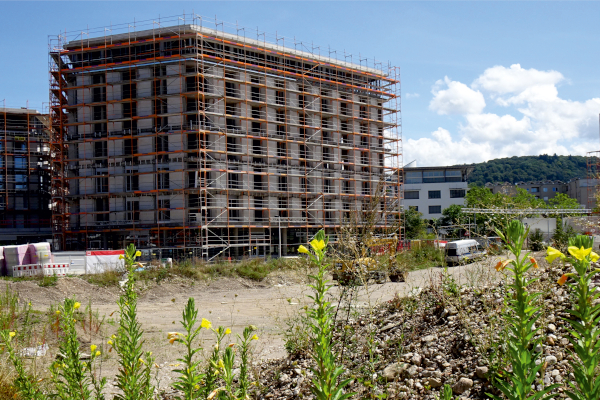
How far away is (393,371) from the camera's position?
18.7ft

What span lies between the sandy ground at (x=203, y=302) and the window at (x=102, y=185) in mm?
19366

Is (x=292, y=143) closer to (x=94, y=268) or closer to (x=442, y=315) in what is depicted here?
(x=94, y=268)

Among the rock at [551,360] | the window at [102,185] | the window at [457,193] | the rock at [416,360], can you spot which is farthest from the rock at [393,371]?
the window at [457,193]

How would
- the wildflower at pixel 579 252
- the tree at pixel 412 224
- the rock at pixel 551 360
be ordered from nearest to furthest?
the wildflower at pixel 579 252
the rock at pixel 551 360
the tree at pixel 412 224

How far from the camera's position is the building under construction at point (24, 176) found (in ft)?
169

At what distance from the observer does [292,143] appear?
43.8 meters

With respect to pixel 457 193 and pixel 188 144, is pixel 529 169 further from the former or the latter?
pixel 188 144

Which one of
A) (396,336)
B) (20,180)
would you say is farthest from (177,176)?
(396,336)

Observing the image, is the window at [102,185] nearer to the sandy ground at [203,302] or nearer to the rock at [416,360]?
the sandy ground at [203,302]

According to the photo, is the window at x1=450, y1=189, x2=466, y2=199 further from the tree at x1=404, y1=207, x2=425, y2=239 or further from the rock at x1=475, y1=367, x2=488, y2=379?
the rock at x1=475, y1=367, x2=488, y2=379

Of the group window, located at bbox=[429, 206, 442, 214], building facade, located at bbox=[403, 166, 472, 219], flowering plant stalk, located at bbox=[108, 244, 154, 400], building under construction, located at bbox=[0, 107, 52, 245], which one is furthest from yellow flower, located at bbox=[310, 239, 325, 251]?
window, located at bbox=[429, 206, 442, 214]

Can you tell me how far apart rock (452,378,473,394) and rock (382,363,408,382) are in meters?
0.74

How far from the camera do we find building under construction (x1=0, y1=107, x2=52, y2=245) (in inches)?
2031

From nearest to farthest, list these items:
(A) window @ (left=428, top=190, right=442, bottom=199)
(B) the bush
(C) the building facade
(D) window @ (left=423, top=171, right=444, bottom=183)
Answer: (B) the bush
(C) the building facade
(A) window @ (left=428, top=190, right=442, bottom=199)
(D) window @ (left=423, top=171, right=444, bottom=183)
